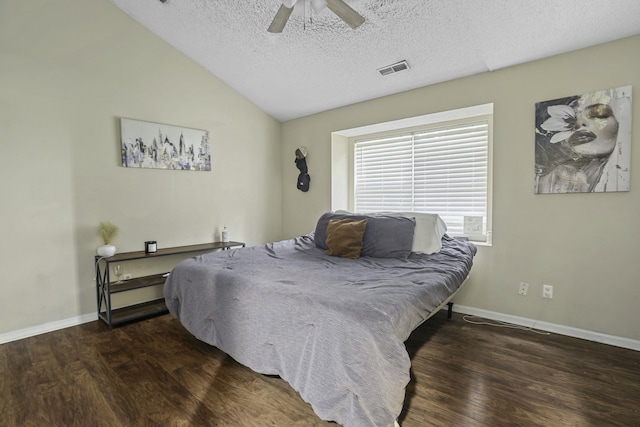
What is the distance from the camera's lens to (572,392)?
184 centimetres

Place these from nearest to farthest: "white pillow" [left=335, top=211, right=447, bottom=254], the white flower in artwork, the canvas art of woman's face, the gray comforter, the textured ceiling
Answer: the gray comforter → the textured ceiling → the canvas art of woman's face → the white flower in artwork → "white pillow" [left=335, top=211, right=447, bottom=254]

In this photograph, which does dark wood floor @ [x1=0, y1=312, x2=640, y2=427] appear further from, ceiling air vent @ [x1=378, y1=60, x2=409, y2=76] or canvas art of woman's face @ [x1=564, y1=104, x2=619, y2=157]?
ceiling air vent @ [x1=378, y1=60, x2=409, y2=76]

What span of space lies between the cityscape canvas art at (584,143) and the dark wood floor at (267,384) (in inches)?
51.9

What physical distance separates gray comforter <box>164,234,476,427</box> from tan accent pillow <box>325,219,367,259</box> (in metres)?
0.13

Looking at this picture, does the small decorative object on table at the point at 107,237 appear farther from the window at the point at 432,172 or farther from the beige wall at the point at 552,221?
the beige wall at the point at 552,221

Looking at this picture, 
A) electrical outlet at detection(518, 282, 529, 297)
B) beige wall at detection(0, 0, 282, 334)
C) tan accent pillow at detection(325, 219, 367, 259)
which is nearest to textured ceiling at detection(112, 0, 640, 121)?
beige wall at detection(0, 0, 282, 334)

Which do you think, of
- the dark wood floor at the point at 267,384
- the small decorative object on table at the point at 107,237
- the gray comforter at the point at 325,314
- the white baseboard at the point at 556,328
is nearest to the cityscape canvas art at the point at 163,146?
the small decorative object on table at the point at 107,237

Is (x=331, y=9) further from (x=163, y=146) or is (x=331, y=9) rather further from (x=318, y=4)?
(x=163, y=146)

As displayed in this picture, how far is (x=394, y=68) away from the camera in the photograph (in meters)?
3.11

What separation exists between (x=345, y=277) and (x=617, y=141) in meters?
2.37

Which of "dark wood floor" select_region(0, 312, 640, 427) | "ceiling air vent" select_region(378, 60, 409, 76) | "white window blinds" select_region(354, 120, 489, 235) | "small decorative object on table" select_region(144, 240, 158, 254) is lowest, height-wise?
"dark wood floor" select_region(0, 312, 640, 427)

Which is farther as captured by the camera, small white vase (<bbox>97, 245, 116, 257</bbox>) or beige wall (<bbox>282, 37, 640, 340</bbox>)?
small white vase (<bbox>97, 245, 116, 257</bbox>)

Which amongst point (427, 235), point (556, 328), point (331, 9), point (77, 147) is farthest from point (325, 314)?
point (77, 147)

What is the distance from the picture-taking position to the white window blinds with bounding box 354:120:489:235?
3.41 meters
